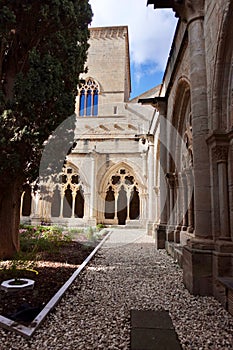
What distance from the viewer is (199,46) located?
359 centimetres

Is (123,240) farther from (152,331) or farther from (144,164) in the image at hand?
(152,331)

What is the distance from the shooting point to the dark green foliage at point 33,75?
420 centimetres

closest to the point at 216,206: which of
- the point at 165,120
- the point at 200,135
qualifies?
the point at 200,135

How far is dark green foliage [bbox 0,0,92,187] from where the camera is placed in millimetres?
4195

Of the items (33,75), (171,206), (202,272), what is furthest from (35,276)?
(171,206)

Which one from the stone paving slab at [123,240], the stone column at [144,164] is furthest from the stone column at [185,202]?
the stone column at [144,164]

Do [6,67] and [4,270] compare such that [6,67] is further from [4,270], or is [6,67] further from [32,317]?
[32,317]

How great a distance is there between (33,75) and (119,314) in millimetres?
3902

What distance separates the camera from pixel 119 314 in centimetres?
248

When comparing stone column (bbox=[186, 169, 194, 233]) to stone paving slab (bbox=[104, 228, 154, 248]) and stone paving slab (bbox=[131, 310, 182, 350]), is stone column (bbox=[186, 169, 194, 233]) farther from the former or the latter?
stone paving slab (bbox=[104, 228, 154, 248])

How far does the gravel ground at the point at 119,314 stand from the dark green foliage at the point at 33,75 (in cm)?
238

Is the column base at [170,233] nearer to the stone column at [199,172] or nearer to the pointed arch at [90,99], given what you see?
the stone column at [199,172]

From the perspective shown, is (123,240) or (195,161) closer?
(195,161)

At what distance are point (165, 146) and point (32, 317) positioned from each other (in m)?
5.55
